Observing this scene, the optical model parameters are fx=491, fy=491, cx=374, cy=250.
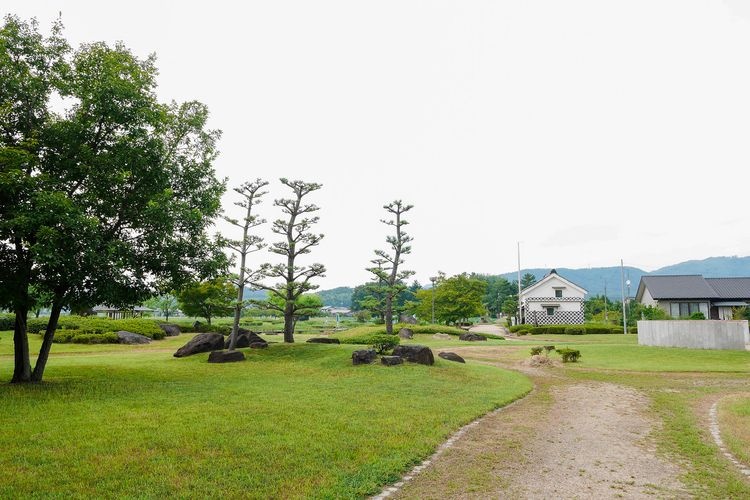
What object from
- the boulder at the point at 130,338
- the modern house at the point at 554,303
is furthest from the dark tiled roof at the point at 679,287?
the boulder at the point at 130,338

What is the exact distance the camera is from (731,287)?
53.2m

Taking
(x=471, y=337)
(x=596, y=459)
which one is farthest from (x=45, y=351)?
(x=471, y=337)

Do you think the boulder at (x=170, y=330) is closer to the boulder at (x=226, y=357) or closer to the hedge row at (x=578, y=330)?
the boulder at (x=226, y=357)

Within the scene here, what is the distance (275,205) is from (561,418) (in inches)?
798

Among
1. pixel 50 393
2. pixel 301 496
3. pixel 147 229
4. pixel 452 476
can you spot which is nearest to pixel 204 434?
pixel 301 496

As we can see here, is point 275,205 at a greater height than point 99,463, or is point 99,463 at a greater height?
point 275,205

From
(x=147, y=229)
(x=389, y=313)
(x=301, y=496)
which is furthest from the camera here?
(x=389, y=313)

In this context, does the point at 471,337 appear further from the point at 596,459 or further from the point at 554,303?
the point at 596,459

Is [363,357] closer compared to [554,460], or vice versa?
[554,460]

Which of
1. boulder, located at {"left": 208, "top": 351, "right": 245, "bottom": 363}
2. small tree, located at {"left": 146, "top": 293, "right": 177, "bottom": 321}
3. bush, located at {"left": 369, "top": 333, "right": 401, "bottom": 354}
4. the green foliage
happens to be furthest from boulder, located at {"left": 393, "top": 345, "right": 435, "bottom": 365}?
small tree, located at {"left": 146, "top": 293, "right": 177, "bottom": 321}

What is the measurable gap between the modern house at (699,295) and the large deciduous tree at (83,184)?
5132 cm

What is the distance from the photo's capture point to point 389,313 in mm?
36906

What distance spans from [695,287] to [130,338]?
54.9 m

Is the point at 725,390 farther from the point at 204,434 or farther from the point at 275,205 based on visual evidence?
the point at 275,205
